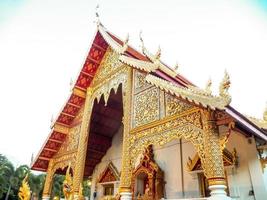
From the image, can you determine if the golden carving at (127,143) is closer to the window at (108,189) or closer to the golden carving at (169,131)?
the golden carving at (169,131)

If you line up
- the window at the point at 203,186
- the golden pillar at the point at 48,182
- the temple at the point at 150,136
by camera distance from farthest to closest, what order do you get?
the golden pillar at the point at 48,182 → the window at the point at 203,186 → the temple at the point at 150,136

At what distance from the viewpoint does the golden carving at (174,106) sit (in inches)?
161

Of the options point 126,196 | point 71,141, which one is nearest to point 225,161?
point 126,196

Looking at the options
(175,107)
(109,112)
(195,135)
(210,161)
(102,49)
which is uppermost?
(102,49)

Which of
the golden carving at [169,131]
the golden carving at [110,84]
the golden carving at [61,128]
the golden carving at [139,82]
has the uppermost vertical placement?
the golden carving at [110,84]

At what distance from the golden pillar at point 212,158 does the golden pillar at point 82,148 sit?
12.7 feet

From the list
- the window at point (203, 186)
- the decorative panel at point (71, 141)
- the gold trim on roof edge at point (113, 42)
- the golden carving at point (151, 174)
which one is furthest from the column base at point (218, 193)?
the decorative panel at point (71, 141)

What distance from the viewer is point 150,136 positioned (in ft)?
14.9

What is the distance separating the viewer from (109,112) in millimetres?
8375

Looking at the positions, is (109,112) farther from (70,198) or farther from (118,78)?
(70,198)

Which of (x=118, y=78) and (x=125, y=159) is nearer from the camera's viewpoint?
(x=125, y=159)

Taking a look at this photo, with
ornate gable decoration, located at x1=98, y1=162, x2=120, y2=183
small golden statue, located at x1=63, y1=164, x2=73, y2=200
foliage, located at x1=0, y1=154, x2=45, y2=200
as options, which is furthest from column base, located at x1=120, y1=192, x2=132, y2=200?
foliage, located at x1=0, y1=154, x2=45, y2=200

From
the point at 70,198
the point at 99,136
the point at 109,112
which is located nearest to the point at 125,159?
Answer: the point at 70,198

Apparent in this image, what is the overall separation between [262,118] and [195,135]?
3.38 metres
